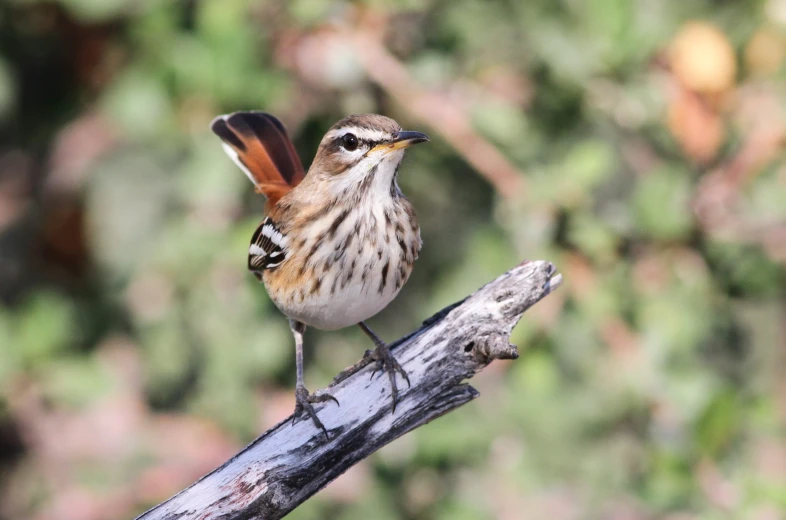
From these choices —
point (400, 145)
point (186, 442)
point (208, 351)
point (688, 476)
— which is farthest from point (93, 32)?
point (688, 476)

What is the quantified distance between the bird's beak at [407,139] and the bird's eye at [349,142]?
153mm

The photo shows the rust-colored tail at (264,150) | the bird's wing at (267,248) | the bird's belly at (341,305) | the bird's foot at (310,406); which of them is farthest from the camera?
the rust-colored tail at (264,150)

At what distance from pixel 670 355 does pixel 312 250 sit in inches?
71.8

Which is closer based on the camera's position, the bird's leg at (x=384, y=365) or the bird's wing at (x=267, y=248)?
the bird's leg at (x=384, y=365)

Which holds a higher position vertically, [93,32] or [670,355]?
[93,32]

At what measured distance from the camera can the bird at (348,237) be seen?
11.6 feet

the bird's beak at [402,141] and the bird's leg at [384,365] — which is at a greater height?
the bird's beak at [402,141]

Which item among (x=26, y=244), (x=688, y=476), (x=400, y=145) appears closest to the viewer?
(x=400, y=145)

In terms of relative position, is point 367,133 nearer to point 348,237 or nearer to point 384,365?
point 348,237

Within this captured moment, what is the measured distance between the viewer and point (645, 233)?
4621 millimetres

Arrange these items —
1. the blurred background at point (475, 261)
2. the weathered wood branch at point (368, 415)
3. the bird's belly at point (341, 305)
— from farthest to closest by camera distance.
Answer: the blurred background at point (475, 261), the bird's belly at point (341, 305), the weathered wood branch at point (368, 415)

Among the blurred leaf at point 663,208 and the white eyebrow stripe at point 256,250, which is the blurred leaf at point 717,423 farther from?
the white eyebrow stripe at point 256,250

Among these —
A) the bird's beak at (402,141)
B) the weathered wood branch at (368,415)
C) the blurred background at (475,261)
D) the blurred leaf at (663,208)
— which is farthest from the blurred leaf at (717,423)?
the bird's beak at (402,141)

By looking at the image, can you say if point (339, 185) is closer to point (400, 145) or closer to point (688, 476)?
point (400, 145)
